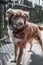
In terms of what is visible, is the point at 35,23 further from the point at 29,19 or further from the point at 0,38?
the point at 0,38

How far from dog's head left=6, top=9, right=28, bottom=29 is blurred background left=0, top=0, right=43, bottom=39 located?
0.08m

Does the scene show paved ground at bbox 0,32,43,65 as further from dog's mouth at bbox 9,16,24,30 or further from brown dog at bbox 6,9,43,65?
dog's mouth at bbox 9,16,24,30

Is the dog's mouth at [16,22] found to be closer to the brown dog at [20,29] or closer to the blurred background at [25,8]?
the brown dog at [20,29]

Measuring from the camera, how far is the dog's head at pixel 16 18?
4.37 feet

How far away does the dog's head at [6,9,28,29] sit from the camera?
1.33 m

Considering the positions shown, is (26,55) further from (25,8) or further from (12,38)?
(25,8)

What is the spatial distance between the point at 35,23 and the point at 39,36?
0.09 m

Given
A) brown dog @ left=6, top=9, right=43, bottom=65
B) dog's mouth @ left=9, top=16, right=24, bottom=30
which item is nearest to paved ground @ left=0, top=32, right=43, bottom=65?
brown dog @ left=6, top=9, right=43, bottom=65

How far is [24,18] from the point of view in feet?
4.43

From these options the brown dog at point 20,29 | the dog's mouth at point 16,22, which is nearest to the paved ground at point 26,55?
the brown dog at point 20,29

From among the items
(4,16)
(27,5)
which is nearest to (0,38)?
(4,16)

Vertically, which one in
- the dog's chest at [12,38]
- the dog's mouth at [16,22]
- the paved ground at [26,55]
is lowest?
the paved ground at [26,55]

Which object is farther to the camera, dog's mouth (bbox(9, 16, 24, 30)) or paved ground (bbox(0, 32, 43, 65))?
paved ground (bbox(0, 32, 43, 65))

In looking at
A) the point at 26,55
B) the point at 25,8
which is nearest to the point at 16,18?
the point at 25,8
